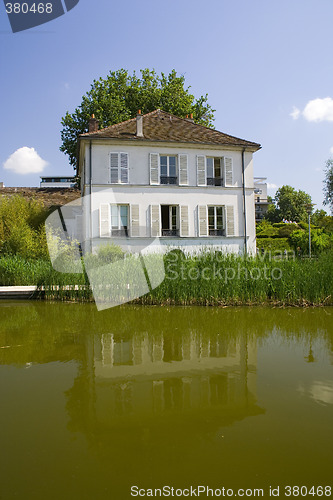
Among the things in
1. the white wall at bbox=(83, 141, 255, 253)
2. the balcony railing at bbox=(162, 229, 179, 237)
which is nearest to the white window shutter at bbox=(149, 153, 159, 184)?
the white wall at bbox=(83, 141, 255, 253)

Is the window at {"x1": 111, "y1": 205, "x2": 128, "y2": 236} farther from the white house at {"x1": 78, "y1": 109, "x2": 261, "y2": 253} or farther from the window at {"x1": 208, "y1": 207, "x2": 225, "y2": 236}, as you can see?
the window at {"x1": 208, "y1": 207, "x2": 225, "y2": 236}

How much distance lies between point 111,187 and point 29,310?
10.5 m

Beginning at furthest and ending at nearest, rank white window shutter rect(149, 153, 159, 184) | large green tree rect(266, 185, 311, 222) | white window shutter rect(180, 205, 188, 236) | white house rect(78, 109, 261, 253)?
large green tree rect(266, 185, 311, 222) → white window shutter rect(180, 205, 188, 236) → white window shutter rect(149, 153, 159, 184) → white house rect(78, 109, 261, 253)

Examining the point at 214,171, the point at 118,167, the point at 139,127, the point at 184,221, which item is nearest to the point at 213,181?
the point at 214,171

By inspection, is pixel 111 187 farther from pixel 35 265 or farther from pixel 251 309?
pixel 251 309

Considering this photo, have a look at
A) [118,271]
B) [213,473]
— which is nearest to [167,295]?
[118,271]

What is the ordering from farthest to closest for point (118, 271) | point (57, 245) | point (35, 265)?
point (57, 245)
point (35, 265)
point (118, 271)

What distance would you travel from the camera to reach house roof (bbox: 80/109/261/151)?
19.4 metres

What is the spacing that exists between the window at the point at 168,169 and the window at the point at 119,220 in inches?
108

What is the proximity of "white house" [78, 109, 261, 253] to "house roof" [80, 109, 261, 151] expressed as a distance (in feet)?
0.17

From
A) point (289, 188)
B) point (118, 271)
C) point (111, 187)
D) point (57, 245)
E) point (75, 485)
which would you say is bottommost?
point (75, 485)

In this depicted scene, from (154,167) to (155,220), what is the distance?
2.83 m

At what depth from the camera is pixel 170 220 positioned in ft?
65.7

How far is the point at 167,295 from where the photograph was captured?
10023 mm
